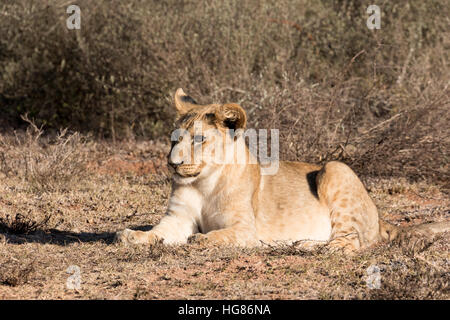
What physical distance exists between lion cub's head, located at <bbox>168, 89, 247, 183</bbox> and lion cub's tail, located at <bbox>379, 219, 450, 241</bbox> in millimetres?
1680

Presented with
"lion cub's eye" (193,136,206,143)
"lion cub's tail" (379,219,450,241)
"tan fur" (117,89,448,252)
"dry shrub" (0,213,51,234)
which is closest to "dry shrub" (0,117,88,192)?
"dry shrub" (0,213,51,234)

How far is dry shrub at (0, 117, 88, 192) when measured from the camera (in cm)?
916

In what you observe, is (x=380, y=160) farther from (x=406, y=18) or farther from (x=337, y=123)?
(x=406, y=18)

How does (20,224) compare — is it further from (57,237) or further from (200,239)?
(200,239)

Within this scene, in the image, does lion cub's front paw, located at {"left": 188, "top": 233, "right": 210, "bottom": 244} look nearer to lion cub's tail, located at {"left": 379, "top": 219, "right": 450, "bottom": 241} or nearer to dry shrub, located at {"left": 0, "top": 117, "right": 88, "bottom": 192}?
lion cub's tail, located at {"left": 379, "top": 219, "right": 450, "bottom": 241}

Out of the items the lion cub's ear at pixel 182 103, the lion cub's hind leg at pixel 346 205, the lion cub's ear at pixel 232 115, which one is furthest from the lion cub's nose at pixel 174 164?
the lion cub's hind leg at pixel 346 205

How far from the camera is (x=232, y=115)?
607 centimetres

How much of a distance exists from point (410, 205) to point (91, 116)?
7594mm

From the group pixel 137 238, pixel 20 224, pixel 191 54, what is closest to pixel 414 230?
pixel 137 238

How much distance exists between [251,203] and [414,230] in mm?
1672

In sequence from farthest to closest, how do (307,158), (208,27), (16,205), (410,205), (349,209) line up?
1. (208,27)
2. (307,158)
3. (410,205)
4. (16,205)
5. (349,209)

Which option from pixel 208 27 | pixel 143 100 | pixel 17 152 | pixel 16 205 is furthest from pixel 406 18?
pixel 16 205

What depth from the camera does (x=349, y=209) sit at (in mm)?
6629

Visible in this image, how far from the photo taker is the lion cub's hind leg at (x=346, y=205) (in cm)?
656
